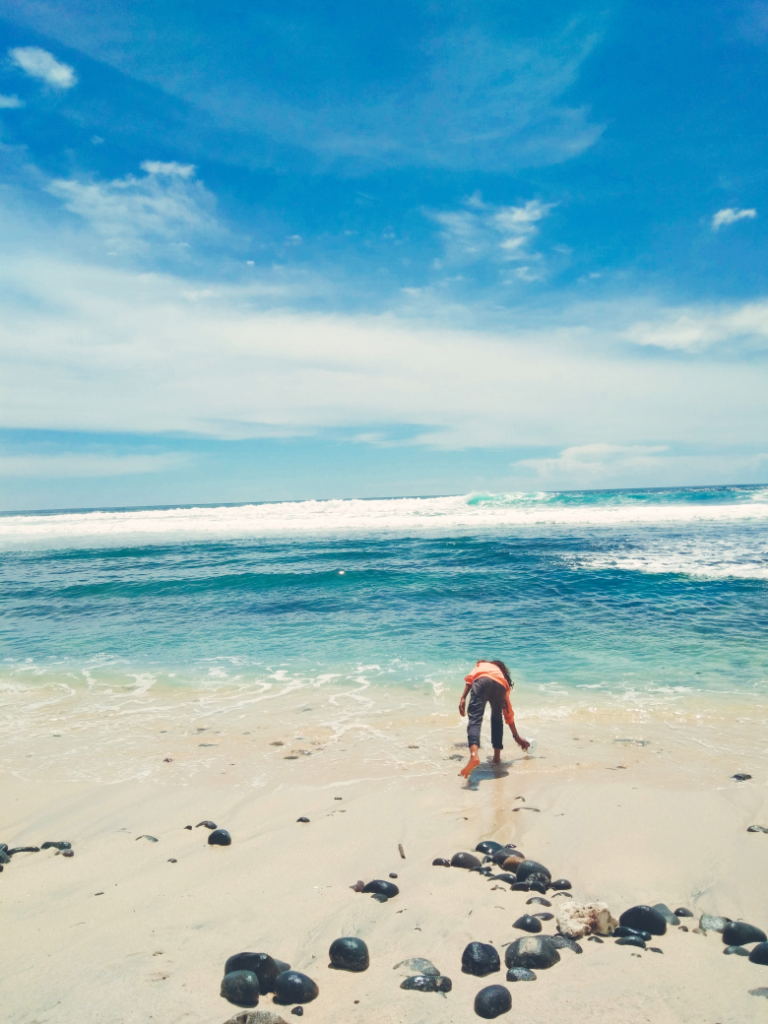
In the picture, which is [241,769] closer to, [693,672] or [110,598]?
[693,672]

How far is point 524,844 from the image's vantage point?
191 inches

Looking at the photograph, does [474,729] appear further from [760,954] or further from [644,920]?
[760,954]

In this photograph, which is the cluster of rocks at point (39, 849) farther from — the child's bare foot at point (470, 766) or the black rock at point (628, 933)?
the black rock at point (628, 933)

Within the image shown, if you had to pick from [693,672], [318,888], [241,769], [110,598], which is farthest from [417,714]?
[110,598]

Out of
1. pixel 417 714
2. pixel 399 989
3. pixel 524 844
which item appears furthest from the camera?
pixel 417 714

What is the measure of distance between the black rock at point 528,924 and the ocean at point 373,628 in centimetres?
458

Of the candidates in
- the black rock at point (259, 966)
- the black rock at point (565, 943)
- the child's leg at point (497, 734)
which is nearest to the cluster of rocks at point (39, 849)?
the black rock at point (259, 966)

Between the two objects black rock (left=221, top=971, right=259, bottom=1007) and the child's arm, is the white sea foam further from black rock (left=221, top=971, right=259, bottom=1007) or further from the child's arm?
black rock (left=221, top=971, right=259, bottom=1007)

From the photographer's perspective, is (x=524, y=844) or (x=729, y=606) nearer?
(x=524, y=844)

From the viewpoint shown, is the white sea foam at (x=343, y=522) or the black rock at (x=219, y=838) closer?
the black rock at (x=219, y=838)

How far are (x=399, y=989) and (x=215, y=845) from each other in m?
2.37

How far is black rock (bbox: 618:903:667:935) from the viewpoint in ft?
11.5

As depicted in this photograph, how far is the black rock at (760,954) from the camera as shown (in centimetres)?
316

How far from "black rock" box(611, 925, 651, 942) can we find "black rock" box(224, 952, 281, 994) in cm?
204
